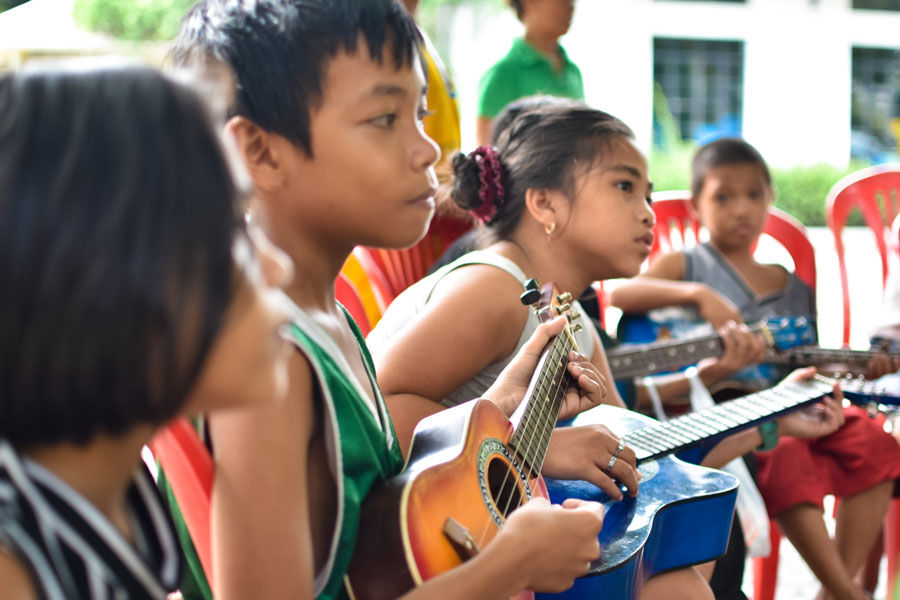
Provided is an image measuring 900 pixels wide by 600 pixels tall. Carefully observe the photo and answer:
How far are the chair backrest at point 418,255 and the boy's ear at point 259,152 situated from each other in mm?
1067

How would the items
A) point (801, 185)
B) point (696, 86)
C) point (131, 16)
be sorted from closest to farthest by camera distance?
point (801, 185)
point (696, 86)
point (131, 16)

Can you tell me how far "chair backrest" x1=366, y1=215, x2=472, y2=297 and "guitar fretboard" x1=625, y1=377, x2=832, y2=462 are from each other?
72 centimetres

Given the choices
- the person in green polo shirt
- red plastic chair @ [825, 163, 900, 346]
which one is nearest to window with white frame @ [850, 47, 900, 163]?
red plastic chair @ [825, 163, 900, 346]

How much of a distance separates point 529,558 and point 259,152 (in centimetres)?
53

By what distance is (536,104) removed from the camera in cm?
211

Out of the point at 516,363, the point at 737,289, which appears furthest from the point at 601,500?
the point at 737,289

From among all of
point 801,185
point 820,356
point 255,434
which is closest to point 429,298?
point 255,434

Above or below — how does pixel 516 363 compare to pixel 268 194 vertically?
below

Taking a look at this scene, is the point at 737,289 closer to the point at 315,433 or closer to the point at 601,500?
the point at 601,500

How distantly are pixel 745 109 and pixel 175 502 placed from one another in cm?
1537

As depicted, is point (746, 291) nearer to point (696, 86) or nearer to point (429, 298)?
point (429, 298)

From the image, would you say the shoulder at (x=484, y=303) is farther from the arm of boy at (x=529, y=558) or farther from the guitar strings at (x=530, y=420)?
the arm of boy at (x=529, y=558)

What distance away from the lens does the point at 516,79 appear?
299 cm

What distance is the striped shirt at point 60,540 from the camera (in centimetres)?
68
